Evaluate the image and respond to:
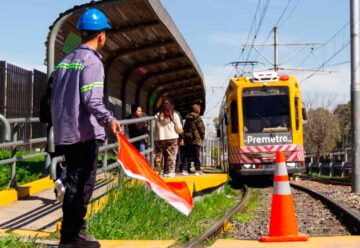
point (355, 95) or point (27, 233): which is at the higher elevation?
point (355, 95)

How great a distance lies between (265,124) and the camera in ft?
62.4

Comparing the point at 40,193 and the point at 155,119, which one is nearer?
the point at 40,193

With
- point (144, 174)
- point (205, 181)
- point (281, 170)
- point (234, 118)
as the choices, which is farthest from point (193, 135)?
point (144, 174)

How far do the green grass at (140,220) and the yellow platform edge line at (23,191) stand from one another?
1.48 m

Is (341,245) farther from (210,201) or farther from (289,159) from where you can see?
(289,159)

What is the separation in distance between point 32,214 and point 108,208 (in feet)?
3.05

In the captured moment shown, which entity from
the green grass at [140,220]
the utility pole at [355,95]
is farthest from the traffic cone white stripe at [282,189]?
the utility pole at [355,95]

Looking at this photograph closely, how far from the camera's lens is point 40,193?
905 cm

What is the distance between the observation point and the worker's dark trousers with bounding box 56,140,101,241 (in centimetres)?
502

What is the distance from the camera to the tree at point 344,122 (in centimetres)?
8538

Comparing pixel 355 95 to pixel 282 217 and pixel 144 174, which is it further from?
pixel 144 174

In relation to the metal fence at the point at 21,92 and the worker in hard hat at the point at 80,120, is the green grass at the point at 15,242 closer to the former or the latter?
the worker in hard hat at the point at 80,120

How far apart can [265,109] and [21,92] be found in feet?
24.3

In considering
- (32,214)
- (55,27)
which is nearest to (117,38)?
(55,27)
